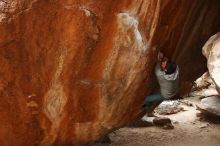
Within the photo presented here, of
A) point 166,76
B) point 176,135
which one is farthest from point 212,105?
point 166,76

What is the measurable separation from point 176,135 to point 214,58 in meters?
2.58

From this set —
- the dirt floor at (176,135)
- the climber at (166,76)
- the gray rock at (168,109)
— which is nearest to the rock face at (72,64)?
the climber at (166,76)

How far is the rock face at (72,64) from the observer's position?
23.6ft

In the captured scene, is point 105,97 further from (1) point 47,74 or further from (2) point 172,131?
(2) point 172,131

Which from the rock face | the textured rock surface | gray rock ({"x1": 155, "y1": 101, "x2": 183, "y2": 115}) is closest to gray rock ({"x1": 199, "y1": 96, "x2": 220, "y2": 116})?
gray rock ({"x1": 155, "y1": 101, "x2": 183, "y2": 115})

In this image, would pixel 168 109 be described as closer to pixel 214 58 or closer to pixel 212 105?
pixel 212 105

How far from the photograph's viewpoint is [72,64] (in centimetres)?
757

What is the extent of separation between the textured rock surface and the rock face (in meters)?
1.43

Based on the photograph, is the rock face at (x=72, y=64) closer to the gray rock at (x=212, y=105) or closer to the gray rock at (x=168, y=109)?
the gray rock at (x=212, y=105)

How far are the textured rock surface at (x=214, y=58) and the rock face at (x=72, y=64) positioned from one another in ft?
Answer: 4.70

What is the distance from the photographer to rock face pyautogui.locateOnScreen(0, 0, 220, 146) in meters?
7.20

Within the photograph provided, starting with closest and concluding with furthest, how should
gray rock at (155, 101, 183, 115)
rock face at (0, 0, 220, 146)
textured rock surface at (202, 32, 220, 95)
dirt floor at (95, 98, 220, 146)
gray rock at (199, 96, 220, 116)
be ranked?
1. rock face at (0, 0, 220, 146)
2. textured rock surface at (202, 32, 220, 95)
3. dirt floor at (95, 98, 220, 146)
4. gray rock at (199, 96, 220, 116)
5. gray rock at (155, 101, 183, 115)

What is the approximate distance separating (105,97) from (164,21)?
2546 mm

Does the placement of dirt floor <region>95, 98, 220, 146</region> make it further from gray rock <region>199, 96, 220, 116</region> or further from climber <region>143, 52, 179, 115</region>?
climber <region>143, 52, 179, 115</region>
